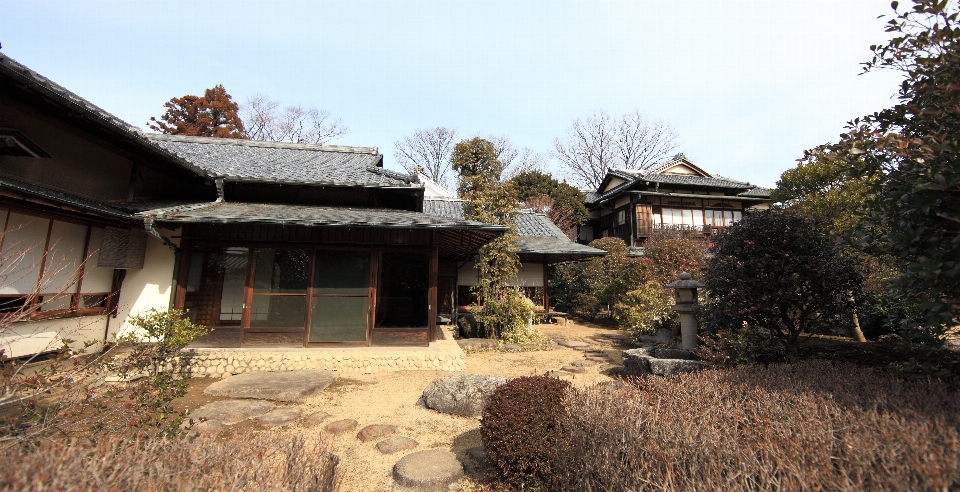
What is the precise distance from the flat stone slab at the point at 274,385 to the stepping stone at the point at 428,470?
274 centimetres

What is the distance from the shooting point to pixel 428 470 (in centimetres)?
386

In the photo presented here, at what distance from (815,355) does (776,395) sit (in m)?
3.02

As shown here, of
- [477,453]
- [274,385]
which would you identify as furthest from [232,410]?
[477,453]

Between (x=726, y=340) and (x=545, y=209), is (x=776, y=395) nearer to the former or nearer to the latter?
(x=726, y=340)

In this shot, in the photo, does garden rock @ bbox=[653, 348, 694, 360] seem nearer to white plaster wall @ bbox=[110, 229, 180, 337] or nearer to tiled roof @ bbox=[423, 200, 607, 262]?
tiled roof @ bbox=[423, 200, 607, 262]

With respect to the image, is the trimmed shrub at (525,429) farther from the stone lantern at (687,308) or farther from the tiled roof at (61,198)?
the tiled roof at (61,198)

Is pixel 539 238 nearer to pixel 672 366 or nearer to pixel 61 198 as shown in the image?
pixel 672 366

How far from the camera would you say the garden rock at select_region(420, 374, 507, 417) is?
5.49 m

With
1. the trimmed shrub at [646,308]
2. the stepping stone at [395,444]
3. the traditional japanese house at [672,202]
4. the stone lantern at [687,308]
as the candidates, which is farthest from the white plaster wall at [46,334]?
the traditional japanese house at [672,202]

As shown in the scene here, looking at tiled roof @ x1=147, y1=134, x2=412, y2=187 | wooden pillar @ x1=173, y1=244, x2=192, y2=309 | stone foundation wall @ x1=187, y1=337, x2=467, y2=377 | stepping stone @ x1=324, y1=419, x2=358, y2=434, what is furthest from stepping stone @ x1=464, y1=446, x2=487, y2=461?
wooden pillar @ x1=173, y1=244, x2=192, y2=309

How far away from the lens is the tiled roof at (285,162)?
897cm

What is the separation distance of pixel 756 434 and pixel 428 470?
2743mm

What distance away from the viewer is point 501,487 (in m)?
3.48

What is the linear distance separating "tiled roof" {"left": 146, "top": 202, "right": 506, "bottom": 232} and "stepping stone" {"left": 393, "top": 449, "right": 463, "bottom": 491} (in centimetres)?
412
